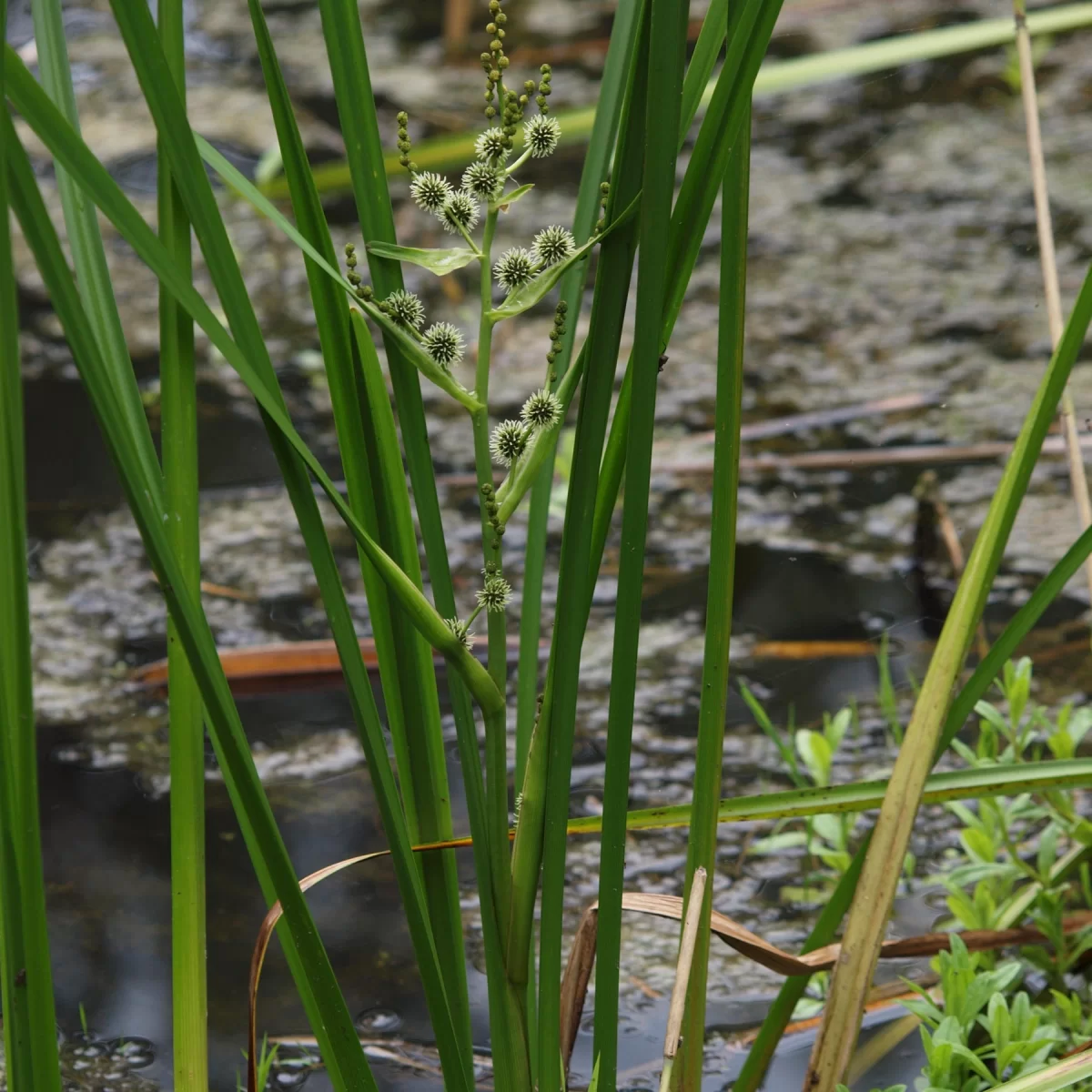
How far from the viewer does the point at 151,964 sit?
3.89ft

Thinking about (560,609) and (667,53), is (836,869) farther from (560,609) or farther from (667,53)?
(667,53)

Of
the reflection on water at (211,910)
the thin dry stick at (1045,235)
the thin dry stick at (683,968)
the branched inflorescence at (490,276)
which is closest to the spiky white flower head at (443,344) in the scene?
the branched inflorescence at (490,276)

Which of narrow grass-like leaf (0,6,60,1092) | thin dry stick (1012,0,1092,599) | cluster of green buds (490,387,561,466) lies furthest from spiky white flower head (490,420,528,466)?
thin dry stick (1012,0,1092,599)

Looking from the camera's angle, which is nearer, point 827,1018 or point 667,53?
point 667,53

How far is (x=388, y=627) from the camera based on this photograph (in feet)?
2.28

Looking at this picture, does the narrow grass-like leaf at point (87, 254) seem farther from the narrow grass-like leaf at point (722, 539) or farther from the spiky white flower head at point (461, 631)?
the narrow grass-like leaf at point (722, 539)

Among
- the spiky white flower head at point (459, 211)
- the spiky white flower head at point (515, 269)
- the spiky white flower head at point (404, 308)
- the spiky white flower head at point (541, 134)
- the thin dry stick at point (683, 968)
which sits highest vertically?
the spiky white flower head at point (541, 134)

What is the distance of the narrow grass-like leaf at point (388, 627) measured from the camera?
0.63 meters

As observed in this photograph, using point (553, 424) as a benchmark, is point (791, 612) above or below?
Result: above

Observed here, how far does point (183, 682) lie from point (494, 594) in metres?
0.20

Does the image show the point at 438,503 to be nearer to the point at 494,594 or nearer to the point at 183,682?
the point at 494,594

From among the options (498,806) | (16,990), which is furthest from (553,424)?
(16,990)

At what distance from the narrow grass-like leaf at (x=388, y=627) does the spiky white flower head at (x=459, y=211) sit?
2.5 inches

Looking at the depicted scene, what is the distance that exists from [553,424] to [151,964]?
0.80 meters
